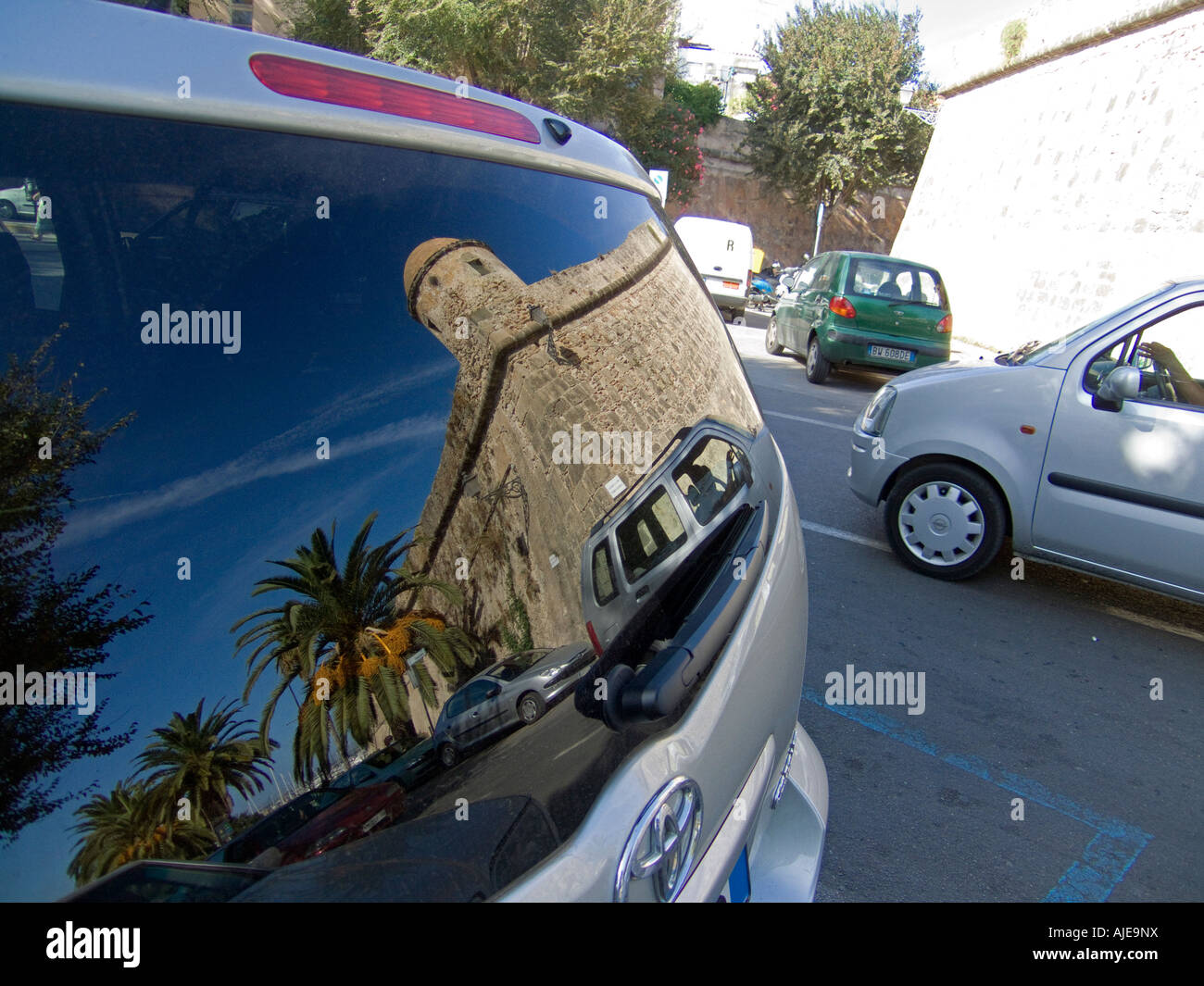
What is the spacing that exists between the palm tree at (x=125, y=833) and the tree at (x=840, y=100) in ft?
109

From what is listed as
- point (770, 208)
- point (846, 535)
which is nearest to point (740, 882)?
point (846, 535)

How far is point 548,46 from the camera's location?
22781mm

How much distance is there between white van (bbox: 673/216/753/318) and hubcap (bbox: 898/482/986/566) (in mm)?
13898

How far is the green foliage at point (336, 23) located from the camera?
22219mm

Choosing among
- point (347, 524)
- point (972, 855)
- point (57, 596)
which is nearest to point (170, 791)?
point (57, 596)

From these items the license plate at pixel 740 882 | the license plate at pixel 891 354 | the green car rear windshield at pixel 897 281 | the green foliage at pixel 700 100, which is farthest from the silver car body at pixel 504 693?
the green foliage at pixel 700 100

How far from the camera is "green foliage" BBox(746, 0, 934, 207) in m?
29.8

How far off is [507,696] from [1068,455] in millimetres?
4064

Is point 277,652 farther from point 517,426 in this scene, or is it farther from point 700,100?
point 700,100

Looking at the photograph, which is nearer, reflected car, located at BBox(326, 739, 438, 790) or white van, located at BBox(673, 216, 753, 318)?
reflected car, located at BBox(326, 739, 438, 790)

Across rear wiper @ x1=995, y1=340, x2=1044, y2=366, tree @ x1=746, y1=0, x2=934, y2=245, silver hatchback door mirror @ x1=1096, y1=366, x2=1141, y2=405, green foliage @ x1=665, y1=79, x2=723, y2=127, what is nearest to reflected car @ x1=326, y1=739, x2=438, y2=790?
silver hatchback door mirror @ x1=1096, y1=366, x2=1141, y2=405

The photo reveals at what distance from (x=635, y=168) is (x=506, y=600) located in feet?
4.33

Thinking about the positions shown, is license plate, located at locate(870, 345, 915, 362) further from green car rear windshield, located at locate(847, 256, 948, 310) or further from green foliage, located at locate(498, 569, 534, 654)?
green foliage, located at locate(498, 569, 534, 654)

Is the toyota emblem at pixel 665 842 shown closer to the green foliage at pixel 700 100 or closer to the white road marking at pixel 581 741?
the white road marking at pixel 581 741
